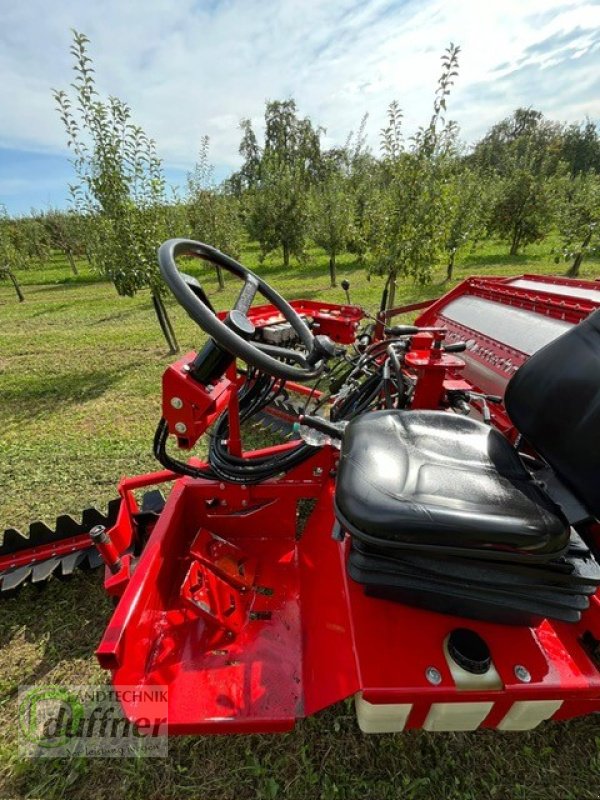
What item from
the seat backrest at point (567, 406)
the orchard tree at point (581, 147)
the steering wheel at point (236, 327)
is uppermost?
the orchard tree at point (581, 147)

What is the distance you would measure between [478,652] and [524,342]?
1.87 meters

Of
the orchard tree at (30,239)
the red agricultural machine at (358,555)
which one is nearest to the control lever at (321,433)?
the red agricultural machine at (358,555)

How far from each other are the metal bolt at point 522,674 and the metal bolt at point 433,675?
234mm

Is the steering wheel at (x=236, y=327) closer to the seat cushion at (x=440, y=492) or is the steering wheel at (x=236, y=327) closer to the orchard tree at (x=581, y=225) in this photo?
the seat cushion at (x=440, y=492)

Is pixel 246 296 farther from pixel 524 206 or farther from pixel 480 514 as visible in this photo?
pixel 524 206

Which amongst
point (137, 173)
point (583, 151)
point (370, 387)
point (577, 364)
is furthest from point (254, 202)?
point (583, 151)

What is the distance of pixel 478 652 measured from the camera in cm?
115

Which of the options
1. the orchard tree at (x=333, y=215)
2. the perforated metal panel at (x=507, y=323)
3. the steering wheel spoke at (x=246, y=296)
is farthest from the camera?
the orchard tree at (x=333, y=215)

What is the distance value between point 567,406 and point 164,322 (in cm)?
526

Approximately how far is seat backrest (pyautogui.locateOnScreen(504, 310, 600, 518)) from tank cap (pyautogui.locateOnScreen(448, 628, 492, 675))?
1.79 ft

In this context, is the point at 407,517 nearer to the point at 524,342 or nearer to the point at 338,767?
the point at 338,767

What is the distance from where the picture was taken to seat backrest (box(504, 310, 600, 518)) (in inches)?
49.2

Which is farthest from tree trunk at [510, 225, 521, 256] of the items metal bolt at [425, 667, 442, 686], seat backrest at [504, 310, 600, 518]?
metal bolt at [425, 667, 442, 686]

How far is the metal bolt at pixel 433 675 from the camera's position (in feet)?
3.56
